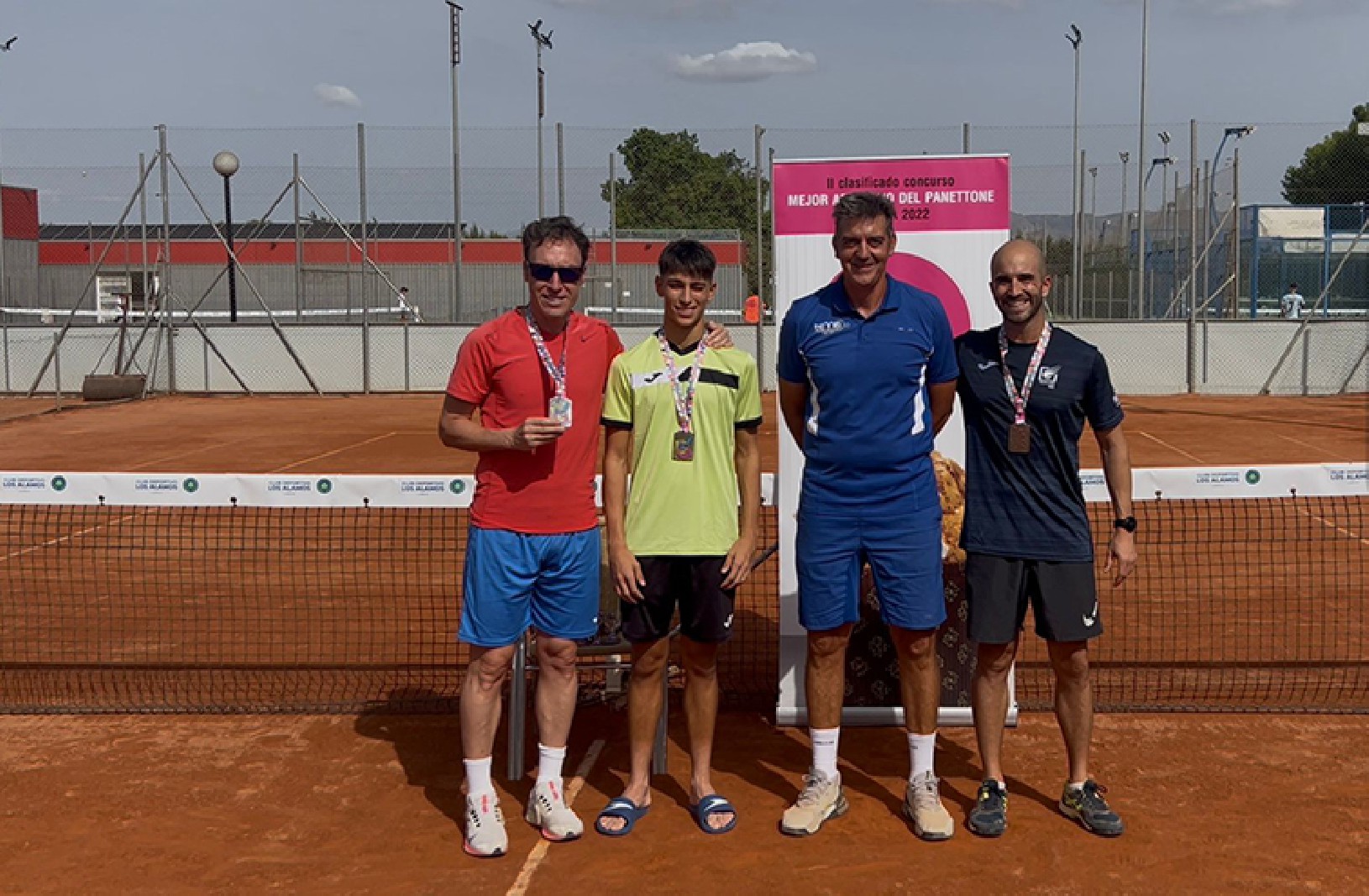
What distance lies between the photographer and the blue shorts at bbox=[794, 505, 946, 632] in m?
4.73

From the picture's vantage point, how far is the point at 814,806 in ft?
16.0

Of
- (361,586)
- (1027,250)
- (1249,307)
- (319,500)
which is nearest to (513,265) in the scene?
(1249,307)

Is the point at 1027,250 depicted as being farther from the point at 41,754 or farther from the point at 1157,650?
the point at 41,754

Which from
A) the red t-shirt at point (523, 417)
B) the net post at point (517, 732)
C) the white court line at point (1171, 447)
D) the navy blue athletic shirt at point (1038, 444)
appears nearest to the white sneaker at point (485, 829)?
the net post at point (517, 732)

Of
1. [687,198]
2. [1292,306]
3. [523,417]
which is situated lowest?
[523,417]

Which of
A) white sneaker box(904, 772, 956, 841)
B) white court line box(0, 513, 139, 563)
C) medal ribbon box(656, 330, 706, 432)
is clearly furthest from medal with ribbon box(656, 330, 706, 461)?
white court line box(0, 513, 139, 563)

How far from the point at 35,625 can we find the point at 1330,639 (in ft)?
24.7

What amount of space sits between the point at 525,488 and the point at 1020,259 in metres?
1.91

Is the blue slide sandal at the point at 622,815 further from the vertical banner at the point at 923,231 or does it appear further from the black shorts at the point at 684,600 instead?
the vertical banner at the point at 923,231

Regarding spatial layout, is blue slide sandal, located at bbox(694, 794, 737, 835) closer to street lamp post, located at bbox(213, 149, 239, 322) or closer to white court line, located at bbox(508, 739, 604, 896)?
white court line, located at bbox(508, 739, 604, 896)

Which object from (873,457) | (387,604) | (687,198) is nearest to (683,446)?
(873,457)

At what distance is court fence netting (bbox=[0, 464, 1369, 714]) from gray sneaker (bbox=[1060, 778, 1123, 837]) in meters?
1.34

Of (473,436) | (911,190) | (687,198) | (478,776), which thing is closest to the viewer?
(473,436)

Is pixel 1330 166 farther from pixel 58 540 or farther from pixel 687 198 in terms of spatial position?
Answer: pixel 58 540
